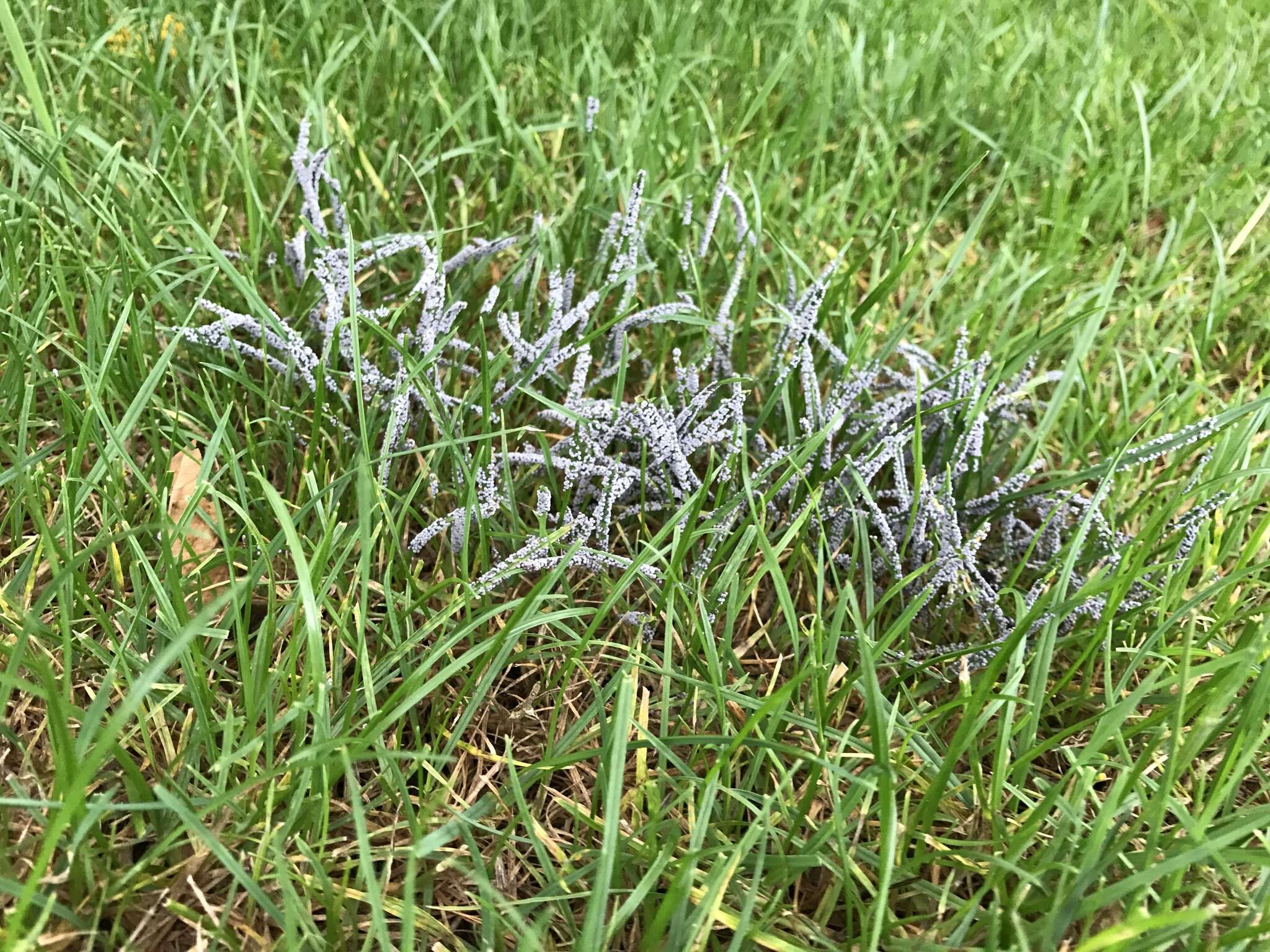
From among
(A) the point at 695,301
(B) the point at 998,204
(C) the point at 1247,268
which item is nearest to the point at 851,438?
(A) the point at 695,301

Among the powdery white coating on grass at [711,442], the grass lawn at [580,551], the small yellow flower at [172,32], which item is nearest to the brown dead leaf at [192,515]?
the grass lawn at [580,551]

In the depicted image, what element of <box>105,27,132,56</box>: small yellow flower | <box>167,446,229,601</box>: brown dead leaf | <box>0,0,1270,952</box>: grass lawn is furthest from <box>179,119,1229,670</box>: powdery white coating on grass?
<box>105,27,132,56</box>: small yellow flower

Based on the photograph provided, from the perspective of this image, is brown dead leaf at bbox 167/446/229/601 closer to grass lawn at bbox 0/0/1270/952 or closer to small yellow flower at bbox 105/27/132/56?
grass lawn at bbox 0/0/1270/952

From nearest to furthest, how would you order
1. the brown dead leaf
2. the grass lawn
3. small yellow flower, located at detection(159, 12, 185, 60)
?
1. the grass lawn
2. the brown dead leaf
3. small yellow flower, located at detection(159, 12, 185, 60)

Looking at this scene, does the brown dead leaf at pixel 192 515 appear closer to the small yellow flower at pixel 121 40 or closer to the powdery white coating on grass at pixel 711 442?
the powdery white coating on grass at pixel 711 442

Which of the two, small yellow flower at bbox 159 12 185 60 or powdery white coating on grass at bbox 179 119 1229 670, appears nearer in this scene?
powdery white coating on grass at bbox 179 119 1229 670

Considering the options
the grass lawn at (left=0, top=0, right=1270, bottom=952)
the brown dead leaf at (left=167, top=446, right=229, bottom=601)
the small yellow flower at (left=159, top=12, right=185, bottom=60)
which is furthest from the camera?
the small yellow flower at (left=159, top=12, right=185, bottom=60)
